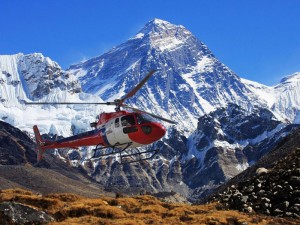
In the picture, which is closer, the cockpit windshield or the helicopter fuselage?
the helicopter fuselage

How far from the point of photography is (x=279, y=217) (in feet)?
105

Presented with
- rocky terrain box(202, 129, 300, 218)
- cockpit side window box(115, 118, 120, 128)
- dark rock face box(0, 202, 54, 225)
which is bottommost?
dark rock face box(0, 202, 54, 225)

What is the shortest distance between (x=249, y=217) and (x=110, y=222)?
799 centimetres

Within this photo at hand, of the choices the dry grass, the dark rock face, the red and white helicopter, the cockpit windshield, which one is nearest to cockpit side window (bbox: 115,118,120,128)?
the red and white helicopter

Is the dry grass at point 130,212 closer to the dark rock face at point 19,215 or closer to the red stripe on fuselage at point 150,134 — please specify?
the dark rock face at point 19,215

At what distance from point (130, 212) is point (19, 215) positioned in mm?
8677

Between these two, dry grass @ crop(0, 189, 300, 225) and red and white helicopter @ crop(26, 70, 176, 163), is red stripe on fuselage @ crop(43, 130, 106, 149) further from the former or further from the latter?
dry grass @ crop(0, 189, 300, 225)

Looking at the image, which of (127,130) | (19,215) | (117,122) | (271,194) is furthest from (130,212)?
(117,122)

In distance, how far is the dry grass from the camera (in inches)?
1220

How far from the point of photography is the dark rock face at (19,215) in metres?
28.5

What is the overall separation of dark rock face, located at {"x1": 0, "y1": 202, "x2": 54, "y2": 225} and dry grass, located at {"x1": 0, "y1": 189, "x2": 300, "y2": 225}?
111 centimetres

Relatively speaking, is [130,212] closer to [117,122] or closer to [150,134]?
[150,134]

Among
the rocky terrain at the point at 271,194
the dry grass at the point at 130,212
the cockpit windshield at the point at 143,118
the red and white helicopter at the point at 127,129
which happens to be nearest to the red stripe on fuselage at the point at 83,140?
the red and white helicopter at the point at 127,129

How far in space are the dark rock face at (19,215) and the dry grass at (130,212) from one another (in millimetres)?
1112
